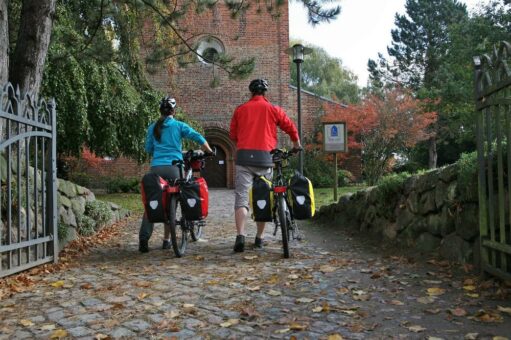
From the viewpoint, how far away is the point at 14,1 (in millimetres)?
9117

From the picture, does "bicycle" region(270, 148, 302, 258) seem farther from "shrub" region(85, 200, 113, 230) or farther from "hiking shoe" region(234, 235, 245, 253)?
"shrub" region(85, 200, 113, 230)

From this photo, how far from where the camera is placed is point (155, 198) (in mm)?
5086

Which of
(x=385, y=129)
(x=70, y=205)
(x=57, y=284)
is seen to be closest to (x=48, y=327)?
(x=57, y=284)

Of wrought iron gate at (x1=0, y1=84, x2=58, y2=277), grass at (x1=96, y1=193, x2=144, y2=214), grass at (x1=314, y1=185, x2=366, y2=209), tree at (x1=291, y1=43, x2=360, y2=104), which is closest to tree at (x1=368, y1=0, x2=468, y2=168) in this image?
tree at (x1=291, y1=43, x2=360, y2=104)

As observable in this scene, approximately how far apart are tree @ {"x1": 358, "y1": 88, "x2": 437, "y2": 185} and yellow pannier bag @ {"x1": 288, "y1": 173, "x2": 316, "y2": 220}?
57.6 feet

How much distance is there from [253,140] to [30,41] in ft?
8.85

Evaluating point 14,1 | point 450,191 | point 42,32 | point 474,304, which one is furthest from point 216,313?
point 14,1

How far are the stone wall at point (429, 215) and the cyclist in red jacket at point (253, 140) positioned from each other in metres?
1.38

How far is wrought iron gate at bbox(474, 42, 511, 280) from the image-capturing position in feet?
11.0

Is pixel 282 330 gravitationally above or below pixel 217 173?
below

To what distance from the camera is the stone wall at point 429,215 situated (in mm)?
4109

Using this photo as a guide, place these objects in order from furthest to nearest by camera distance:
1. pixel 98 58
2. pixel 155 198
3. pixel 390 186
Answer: pixel 98 58 → pixel 390 186 → pixel 155 198

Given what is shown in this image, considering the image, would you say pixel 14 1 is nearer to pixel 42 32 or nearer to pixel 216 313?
pixel 42 32

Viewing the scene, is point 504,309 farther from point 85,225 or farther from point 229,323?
point 85,225
